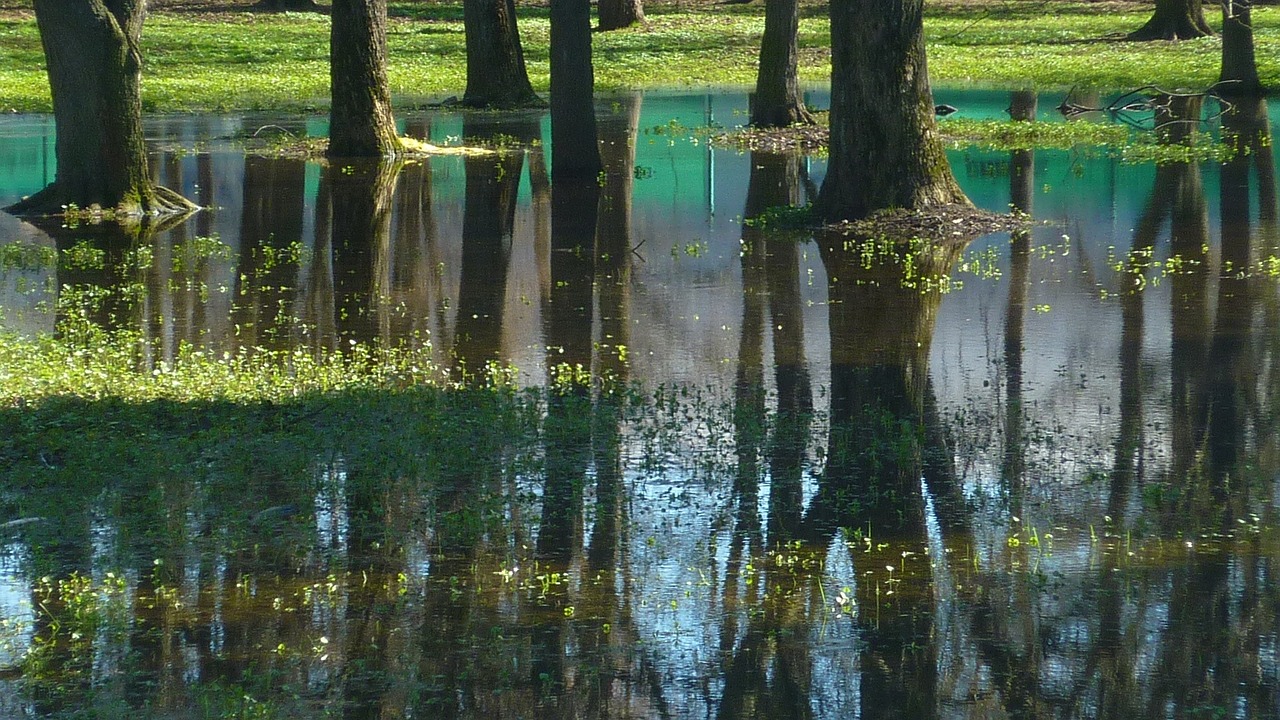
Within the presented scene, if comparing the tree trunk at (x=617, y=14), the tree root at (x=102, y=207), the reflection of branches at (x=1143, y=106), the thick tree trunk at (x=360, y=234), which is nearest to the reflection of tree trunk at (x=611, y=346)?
the thick tree trunk at (x=360, y=234)

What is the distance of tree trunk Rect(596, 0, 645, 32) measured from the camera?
149 ft

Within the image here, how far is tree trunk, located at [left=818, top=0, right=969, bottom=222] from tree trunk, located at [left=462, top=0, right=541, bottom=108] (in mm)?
15441

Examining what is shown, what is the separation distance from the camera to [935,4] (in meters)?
52.9

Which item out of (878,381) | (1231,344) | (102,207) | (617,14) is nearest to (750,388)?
(878,381)

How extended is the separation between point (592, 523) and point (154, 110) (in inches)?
963

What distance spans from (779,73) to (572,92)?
550 cm

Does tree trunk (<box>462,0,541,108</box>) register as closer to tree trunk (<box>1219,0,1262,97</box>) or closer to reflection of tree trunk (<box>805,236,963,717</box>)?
tree trunk (<box>1219,0,1262,97</box>)

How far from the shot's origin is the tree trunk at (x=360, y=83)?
19344 mm

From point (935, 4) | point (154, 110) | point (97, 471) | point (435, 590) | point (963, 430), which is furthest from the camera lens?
point (935, 4)

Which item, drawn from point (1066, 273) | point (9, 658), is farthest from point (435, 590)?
point (1066, 273)

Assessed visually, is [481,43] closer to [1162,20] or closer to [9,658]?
[1162,20]

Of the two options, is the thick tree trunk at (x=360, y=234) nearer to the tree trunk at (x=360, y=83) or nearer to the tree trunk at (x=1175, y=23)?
the tree trunk at (x=360, y=83)

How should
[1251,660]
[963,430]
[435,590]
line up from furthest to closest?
[963,430] → [435,590] → [1251,660]

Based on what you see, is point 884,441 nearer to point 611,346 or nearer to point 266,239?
point 611,346
